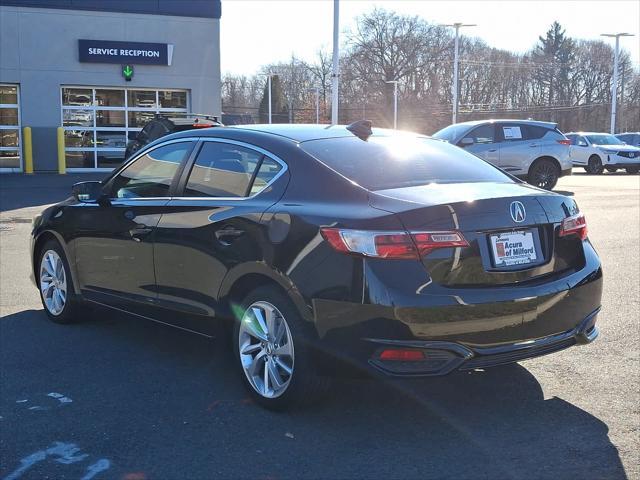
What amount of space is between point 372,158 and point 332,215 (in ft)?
2.48

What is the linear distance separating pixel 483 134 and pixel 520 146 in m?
0.95

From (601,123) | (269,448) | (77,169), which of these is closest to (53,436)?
(269,448)

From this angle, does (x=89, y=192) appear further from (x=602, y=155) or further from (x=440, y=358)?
(x=602, y=155)

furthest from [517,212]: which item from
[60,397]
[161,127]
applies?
[161,127]

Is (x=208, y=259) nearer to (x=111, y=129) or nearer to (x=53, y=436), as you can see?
(x=53, y=436)

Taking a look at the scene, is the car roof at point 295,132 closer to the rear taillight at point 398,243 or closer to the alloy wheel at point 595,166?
the rear taillight at point 398,243

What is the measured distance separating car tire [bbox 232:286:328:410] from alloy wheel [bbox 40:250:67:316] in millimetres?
2317

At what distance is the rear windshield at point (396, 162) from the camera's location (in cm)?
409

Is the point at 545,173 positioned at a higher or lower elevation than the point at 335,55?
lower

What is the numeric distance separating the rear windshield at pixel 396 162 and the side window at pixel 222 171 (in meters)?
0.40

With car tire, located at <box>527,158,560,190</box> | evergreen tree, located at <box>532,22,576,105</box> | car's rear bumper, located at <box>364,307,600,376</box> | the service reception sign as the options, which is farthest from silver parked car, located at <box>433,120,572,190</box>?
evergreen tree, located at <box>532,22,576,105</box>

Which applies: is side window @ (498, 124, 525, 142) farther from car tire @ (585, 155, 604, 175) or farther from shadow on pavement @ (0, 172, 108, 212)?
car tire @ (585, 155, 604, 175)

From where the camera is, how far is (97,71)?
988 inches

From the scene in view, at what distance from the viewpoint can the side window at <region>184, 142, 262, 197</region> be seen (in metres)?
4.41
